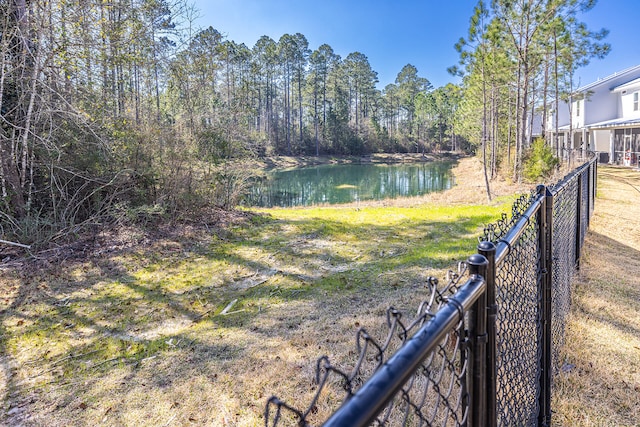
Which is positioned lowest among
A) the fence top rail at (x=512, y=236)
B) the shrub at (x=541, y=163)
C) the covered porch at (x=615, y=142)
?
the fence top rail at (x=512, y=236)

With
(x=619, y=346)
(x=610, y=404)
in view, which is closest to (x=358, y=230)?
(x=619, y=346)

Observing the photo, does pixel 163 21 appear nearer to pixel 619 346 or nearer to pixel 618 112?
pixel 619 346

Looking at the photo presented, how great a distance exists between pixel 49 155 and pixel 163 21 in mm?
3337

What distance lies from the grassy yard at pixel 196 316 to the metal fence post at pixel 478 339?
4.92 ft

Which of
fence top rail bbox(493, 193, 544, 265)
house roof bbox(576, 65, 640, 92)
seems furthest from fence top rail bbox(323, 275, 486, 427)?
house roof bbox(576, 65, 640, 92)

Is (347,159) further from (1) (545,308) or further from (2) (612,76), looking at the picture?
(1) (545,308)

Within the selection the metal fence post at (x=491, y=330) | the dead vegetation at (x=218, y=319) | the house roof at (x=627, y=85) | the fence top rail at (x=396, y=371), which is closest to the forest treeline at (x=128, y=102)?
the dead vegetation at (x=218, y=319)

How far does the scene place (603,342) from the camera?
2.95m

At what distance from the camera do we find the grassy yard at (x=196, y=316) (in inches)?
105

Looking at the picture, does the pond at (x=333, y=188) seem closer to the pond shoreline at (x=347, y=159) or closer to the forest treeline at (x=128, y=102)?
the pond shoreline at (x=347, y=159)

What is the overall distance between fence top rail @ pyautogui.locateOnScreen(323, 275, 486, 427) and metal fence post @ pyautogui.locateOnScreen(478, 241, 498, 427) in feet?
0.72

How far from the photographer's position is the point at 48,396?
9.10ft

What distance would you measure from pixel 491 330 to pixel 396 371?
0.62 meters

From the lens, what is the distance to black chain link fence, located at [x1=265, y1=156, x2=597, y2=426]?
65cm
